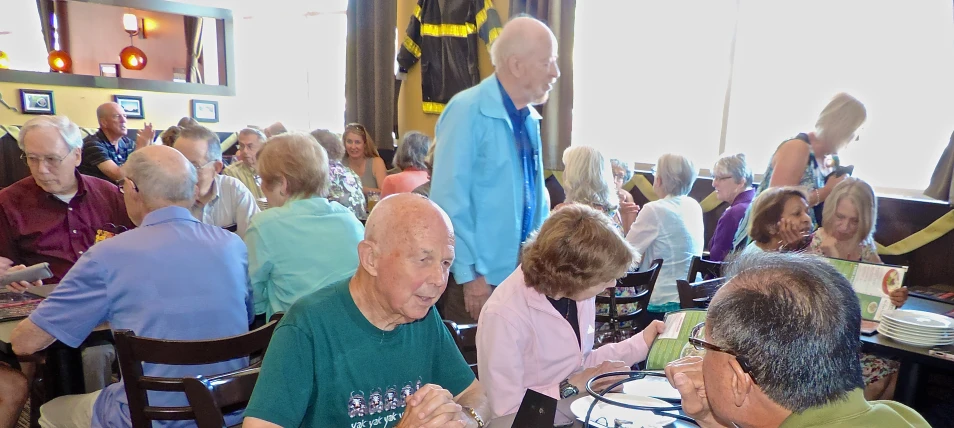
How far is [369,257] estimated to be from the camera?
1.38 m

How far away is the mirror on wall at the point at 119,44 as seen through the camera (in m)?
7.13

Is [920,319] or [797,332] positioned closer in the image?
[797,332]

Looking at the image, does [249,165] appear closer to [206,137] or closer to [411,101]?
[206,137]

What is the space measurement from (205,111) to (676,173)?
6591mm

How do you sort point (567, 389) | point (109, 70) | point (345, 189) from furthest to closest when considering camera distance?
point (109, 70) → point (345, 189) → point (567, 389)

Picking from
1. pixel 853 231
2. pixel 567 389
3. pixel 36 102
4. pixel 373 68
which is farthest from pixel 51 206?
pixel 36 102

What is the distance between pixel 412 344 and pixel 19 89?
23.4ft

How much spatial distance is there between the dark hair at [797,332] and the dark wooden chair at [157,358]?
49.4 inches

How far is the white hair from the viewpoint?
3.10 m

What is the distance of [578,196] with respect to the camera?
333 centimetres

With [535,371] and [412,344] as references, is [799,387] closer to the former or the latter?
[412,344]

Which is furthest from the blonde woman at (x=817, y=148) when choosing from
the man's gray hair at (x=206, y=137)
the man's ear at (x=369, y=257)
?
the man's gray hair at (x=206, y=137)

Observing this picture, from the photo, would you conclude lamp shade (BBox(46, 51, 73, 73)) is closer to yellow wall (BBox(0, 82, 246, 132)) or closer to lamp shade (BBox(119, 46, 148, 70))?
yellow wall (BBox(0, 82, 246, 132))

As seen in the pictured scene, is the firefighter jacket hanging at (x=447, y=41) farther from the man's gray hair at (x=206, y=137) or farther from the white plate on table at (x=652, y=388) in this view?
the white plate on table at (x=652, y=388)
